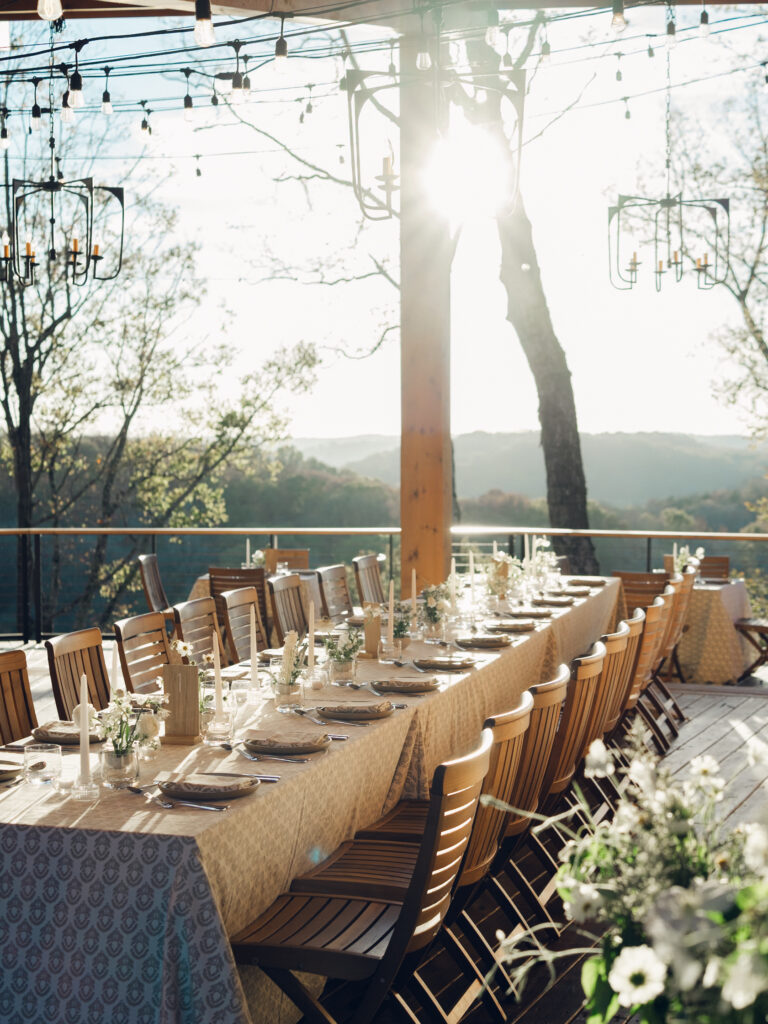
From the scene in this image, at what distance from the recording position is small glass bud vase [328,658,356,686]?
4.09 meters

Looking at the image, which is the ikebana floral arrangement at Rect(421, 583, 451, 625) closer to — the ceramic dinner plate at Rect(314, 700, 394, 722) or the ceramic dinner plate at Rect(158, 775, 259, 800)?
the ceramic dinner plate at Rect(314, 700, 394, 722)

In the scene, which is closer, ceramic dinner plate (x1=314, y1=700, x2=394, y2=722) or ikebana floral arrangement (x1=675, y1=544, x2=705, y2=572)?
ceramic dinner plate (x1=314, y1=700, x2=394, y2=722)

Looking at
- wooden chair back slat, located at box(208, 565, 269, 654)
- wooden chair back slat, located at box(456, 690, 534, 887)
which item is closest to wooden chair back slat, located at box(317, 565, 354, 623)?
wooden chair back slat, located at box(208, 565, 269, 654)

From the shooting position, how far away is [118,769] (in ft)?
8.86

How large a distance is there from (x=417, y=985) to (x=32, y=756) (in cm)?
107

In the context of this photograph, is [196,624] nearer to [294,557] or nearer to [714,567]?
[294,557]

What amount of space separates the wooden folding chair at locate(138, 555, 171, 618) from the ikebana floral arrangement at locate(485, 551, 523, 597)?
8.61 ft

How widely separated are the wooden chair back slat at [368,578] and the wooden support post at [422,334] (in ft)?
1.94

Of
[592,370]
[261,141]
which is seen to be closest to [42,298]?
[261,141]

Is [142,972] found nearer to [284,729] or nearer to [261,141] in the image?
[284,729]

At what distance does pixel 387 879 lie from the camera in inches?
113

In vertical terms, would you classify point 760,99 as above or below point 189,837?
above

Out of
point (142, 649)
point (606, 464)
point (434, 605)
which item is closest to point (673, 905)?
point (142, 649)

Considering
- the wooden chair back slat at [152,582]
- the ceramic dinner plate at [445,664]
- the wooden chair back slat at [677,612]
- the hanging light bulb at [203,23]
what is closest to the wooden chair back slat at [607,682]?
the ceramic dinner plate at [445,664]
